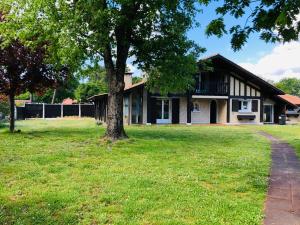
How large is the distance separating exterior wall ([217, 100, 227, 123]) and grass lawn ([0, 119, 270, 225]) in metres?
22.8

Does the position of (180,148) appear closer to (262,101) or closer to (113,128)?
Answer: (113,128)

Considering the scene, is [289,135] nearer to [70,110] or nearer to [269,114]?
[269,114]

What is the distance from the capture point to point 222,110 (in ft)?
120

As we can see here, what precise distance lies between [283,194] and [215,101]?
2978 cm

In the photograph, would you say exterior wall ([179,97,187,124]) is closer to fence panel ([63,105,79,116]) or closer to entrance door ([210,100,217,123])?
entrance door ([210,100,217,123])

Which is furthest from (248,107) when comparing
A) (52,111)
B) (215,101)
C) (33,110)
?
(33,110)

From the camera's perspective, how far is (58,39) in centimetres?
1598

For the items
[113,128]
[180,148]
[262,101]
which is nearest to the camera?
[180,148]

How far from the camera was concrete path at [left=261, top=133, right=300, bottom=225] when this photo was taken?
5977mm

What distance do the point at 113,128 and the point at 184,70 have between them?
14.2 feet

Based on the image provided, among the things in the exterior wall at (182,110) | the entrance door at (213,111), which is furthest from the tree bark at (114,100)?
the entrance door at (213,111)

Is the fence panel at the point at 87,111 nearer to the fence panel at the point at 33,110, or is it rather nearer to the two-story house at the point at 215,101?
the fence panel at the point at 33,110

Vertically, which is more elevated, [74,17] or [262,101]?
[74,17]

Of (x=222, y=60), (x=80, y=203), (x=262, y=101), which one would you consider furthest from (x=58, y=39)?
(x=262, y=101)
